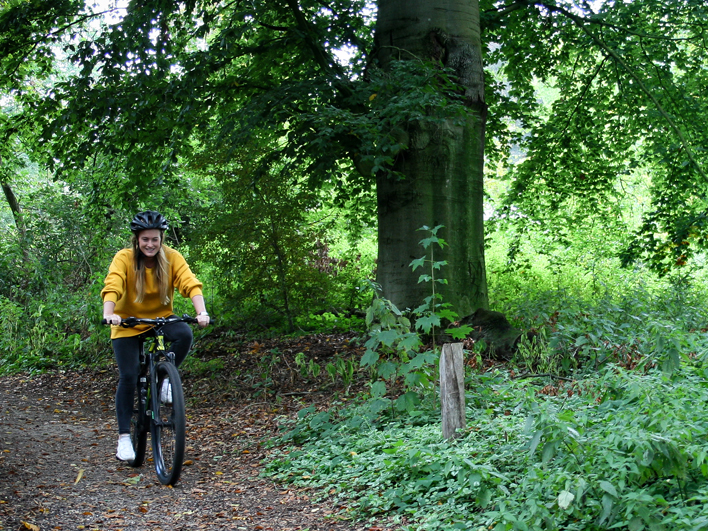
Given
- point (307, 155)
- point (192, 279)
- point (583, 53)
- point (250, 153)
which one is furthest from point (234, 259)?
point (583, 53)

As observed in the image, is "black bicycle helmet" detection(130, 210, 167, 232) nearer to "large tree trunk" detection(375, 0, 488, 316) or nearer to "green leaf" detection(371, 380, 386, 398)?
"green leaf" detection(371, 380, 386, 398)

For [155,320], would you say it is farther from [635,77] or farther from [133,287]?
[635,77]

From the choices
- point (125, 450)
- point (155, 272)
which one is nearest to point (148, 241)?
point (155, 272)

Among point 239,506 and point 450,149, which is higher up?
point 450,149

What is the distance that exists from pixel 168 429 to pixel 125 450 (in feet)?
2.17

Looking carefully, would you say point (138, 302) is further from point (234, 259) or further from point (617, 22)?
point (617, 22)

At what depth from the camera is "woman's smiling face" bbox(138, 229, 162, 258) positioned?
4926 millimetres

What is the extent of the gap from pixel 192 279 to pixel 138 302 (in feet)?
1.42

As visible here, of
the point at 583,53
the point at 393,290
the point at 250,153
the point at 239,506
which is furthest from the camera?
the point at 583,53

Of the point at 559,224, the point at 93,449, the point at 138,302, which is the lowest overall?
the point at 93,449

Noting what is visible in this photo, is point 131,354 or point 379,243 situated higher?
point 379,243

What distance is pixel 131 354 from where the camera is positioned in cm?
500

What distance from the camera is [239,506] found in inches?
172

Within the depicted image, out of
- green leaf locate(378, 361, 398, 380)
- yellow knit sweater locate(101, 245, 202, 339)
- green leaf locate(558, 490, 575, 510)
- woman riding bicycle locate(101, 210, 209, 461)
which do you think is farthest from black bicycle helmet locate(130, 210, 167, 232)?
green leaf locate(558, 490, 575, 510)
